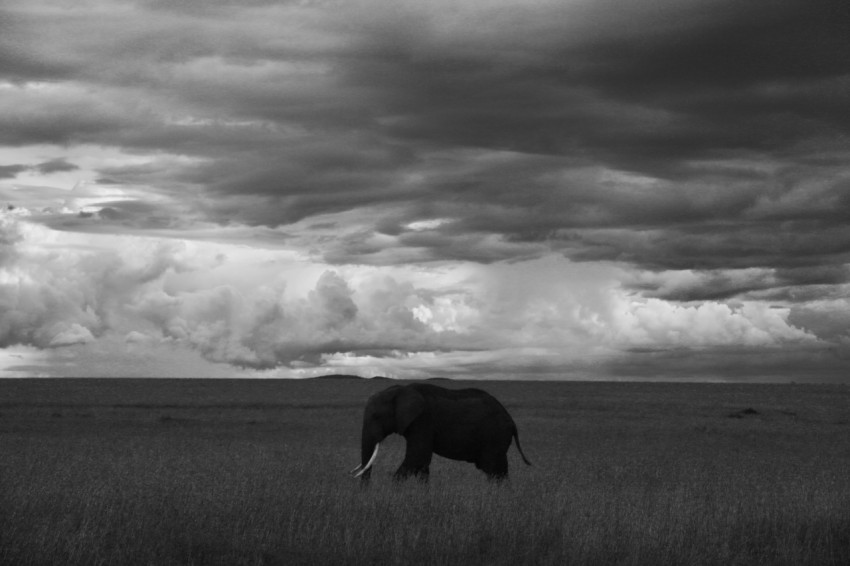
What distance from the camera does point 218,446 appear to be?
105 feet

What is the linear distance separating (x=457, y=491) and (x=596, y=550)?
4.86m

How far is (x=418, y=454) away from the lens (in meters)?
20.2

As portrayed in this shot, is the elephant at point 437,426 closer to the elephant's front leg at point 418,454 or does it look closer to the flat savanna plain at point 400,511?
the elephant's front leg at point 418,454

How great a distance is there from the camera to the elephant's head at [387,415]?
19.9 m

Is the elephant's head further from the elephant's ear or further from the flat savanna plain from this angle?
the flat savanna plain

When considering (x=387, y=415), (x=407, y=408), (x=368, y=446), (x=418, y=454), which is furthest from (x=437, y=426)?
(x=368, y=446)

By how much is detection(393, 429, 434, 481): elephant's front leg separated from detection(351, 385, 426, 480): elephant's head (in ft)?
1.02

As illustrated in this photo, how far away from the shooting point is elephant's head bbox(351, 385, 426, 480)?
19.9 meters

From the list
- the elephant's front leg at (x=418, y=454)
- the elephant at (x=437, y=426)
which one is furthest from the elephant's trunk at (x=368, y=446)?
the elephant's front leg at (x=418, y=454)

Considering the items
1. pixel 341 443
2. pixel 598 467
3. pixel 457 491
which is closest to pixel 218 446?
pixel 341 443

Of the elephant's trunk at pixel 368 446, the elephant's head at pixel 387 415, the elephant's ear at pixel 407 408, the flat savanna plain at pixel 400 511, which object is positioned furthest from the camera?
the elephant's ear at pixel 407 408

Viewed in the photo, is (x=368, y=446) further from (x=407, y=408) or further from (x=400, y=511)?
(x=400, y=511)

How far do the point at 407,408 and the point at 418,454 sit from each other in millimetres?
1005

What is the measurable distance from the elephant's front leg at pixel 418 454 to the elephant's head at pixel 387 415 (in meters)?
0.31
